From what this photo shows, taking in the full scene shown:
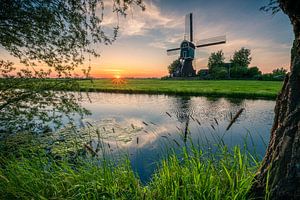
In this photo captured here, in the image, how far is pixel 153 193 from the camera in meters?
2.70

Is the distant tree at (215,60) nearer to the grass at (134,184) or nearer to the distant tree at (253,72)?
the distant tree at (253,72)

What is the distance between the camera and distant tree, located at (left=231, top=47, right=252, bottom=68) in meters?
77.7

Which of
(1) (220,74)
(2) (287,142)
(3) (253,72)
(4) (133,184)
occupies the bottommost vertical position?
(4) (133,184)

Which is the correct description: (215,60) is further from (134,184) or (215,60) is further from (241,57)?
(134,184)

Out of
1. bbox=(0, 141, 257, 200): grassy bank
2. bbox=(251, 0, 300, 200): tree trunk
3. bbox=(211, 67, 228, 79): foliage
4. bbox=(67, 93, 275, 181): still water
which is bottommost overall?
bbox=(67, 93, 275, 181): still water


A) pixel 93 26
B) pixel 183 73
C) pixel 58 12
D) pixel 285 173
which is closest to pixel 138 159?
pixel 93 26

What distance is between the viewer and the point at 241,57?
7819 cm

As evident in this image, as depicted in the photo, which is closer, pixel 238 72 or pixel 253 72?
pixel 253 72

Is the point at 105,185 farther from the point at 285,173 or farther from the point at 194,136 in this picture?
the point at 194,136

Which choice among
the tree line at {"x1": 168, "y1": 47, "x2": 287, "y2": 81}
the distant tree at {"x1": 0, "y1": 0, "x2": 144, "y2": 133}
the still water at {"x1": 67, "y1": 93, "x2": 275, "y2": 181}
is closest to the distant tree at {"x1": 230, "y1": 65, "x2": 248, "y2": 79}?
the tree line at {"x1": 168, "y1": 47, "x2": 287, "y2": 81}

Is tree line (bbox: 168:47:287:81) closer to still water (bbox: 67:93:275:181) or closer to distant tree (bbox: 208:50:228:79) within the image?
distant tree (bbox: 208:50:228:79)

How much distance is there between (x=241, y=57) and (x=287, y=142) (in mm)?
84524

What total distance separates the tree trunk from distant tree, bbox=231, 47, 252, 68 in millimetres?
81408

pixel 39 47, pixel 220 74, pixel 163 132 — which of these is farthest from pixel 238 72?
pixel 39 47
